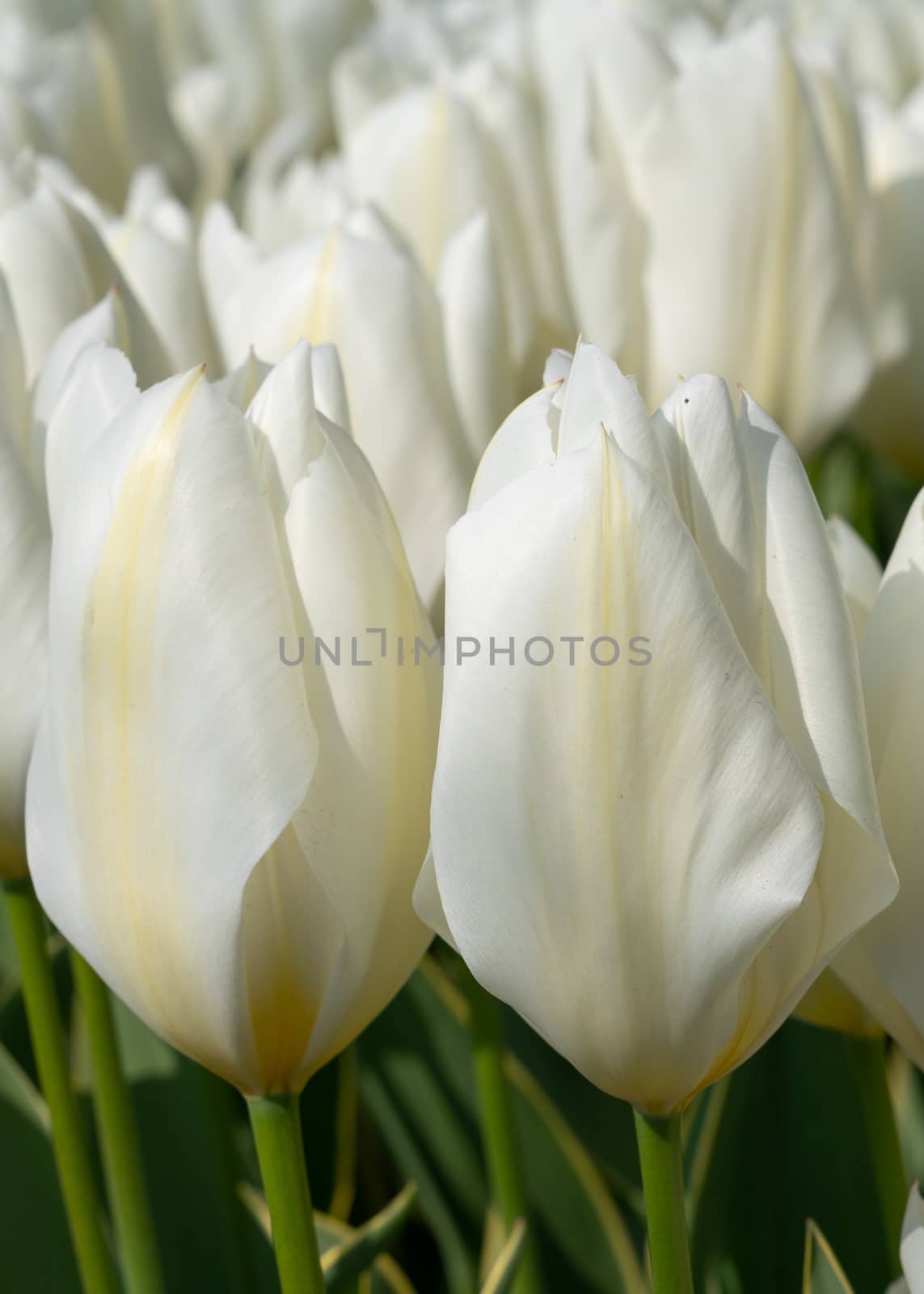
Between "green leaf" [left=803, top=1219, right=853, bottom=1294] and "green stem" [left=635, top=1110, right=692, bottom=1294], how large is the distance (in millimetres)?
103

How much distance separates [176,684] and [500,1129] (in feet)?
1.05

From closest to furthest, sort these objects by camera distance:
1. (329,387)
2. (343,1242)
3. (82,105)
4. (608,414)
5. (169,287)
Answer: (608,414) → (329,387) → (343,1242) → (169,287) → (82,105)

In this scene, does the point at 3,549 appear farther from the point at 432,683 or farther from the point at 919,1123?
the point at 919,1123

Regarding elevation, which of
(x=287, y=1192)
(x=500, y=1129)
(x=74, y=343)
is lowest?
(x=500, y=1129)

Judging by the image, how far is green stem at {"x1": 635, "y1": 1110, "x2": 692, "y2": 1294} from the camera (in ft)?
1.19

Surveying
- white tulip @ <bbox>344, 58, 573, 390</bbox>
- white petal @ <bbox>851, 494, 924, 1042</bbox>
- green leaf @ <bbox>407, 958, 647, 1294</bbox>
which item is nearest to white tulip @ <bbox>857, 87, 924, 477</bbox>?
white tulip @ <bbox>344, 58, 573, 390</bbox>

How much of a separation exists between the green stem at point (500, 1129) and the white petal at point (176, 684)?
9.2 inches

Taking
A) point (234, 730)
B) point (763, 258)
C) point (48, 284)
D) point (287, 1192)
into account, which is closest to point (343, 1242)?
point (287, 1192)

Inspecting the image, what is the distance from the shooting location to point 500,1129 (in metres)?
0.61

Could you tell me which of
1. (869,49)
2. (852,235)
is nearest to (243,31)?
(869,49)

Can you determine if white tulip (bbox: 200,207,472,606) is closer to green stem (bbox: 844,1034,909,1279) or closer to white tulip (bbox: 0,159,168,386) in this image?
white tulip (bbox: 0,159,168,386)

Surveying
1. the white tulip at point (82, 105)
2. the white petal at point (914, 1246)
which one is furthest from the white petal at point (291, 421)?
the white tulip at point (82, 105)

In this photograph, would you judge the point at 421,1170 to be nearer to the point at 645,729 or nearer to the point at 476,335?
the point at 476,335

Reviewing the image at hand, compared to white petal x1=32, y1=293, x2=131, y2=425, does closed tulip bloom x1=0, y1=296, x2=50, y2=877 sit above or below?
below
